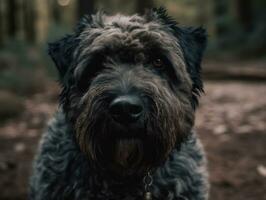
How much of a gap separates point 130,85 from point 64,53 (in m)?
0.91

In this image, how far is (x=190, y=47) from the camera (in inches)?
189

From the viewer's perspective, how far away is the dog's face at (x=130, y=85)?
159 inches

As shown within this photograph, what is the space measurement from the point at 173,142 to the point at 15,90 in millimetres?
11472

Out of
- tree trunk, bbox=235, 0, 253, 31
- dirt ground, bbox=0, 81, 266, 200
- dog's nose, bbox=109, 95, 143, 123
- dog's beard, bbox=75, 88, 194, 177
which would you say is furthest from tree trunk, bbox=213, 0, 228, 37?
dog's nose, bbox=109, 95, 143, 123

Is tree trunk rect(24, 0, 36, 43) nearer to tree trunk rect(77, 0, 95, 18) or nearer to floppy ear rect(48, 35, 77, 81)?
tree trunk rect(77, 0, 95, 18)

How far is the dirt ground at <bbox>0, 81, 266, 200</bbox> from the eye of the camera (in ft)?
22.7

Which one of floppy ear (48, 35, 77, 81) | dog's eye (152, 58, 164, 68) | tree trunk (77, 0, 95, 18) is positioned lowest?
tree trunk (77, 0, 95, 18)

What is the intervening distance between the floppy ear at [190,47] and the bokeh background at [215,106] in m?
0.97

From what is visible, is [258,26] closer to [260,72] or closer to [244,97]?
[260,72]

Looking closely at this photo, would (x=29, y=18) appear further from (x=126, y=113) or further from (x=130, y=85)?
(x=126, y=113)

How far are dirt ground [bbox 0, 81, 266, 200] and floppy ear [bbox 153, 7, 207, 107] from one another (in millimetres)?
2195

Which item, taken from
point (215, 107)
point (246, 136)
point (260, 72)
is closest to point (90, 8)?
point (215, 107)

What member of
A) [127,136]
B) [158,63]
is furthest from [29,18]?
[127,136]

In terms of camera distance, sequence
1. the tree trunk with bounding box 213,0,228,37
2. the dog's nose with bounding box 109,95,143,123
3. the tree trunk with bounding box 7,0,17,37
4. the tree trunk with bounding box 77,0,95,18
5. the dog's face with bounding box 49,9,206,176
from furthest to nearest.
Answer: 1. the tree trunk with bounding box 213,0,228,37
2. the tree trunk with bounding box 7,0,17,37
3. the tree trunk with bounding box 77,0,95,18
4. the dog's face with bounding box 49,9,206,176
5. the dog's nose with bounding box 109,95,143,123
